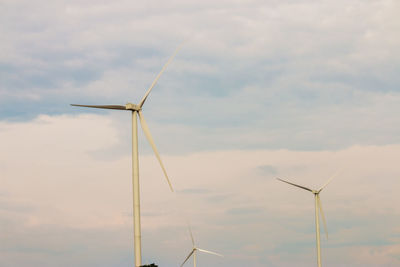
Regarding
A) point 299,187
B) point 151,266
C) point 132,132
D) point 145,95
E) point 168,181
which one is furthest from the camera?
point 299,187

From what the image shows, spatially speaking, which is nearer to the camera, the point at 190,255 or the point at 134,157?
the point at 134,157

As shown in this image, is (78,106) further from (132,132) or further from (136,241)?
(136,241)

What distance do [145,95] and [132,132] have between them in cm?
881

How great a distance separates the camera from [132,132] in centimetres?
8400

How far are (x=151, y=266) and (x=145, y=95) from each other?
36093 millimetres

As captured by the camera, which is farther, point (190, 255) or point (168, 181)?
point (190, 255)

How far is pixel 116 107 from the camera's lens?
89.2m

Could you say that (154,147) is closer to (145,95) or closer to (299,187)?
(145,95)

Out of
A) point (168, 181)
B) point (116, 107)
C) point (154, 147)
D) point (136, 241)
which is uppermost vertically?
point (116, 107)

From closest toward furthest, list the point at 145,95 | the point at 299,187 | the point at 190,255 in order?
the point at 145,95 < the point at 299,187 < the point at 190,255

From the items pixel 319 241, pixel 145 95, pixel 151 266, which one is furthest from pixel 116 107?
pixel 319 241

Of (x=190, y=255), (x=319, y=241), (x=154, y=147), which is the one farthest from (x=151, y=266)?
(x=190, y=255)

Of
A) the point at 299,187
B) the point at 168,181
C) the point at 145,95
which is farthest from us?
the point at 299,187

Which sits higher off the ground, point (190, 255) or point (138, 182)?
point (190, 255)
